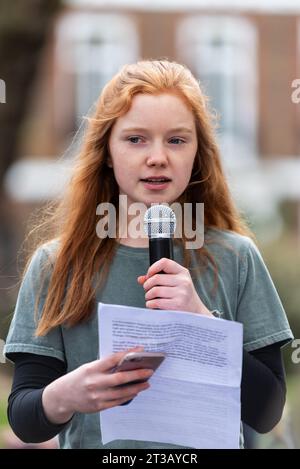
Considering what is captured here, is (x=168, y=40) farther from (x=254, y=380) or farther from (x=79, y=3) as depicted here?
(x=254, y=380)

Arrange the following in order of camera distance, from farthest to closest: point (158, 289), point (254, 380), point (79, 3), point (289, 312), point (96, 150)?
point (79, 3)
point (289, 312)
point (96, 150)
point (254, 380)
point (158, 289)

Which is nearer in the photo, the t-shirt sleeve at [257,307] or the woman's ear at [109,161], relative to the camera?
the t-shirt sleeve at [257,307]

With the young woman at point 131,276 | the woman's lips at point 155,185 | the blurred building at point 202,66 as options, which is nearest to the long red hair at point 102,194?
the young woman at point 131,276

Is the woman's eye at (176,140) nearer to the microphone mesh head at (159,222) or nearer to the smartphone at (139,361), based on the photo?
the microphone mesh head at (159,222)

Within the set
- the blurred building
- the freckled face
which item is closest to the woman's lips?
the freckled face

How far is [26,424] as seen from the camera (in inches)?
71.1

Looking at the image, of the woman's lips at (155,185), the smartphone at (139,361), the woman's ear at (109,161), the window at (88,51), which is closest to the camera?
the smartphone at (139,361)

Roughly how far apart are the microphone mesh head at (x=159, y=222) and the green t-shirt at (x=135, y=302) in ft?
0.48

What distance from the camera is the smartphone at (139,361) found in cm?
160

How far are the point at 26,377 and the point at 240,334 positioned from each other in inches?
15.4

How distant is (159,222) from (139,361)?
0.23m

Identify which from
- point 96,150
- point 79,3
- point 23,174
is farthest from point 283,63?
point 96,150

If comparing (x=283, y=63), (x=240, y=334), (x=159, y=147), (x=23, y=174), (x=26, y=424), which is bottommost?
(x=26, y=424)

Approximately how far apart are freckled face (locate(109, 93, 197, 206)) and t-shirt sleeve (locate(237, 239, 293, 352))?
184 millimetres
